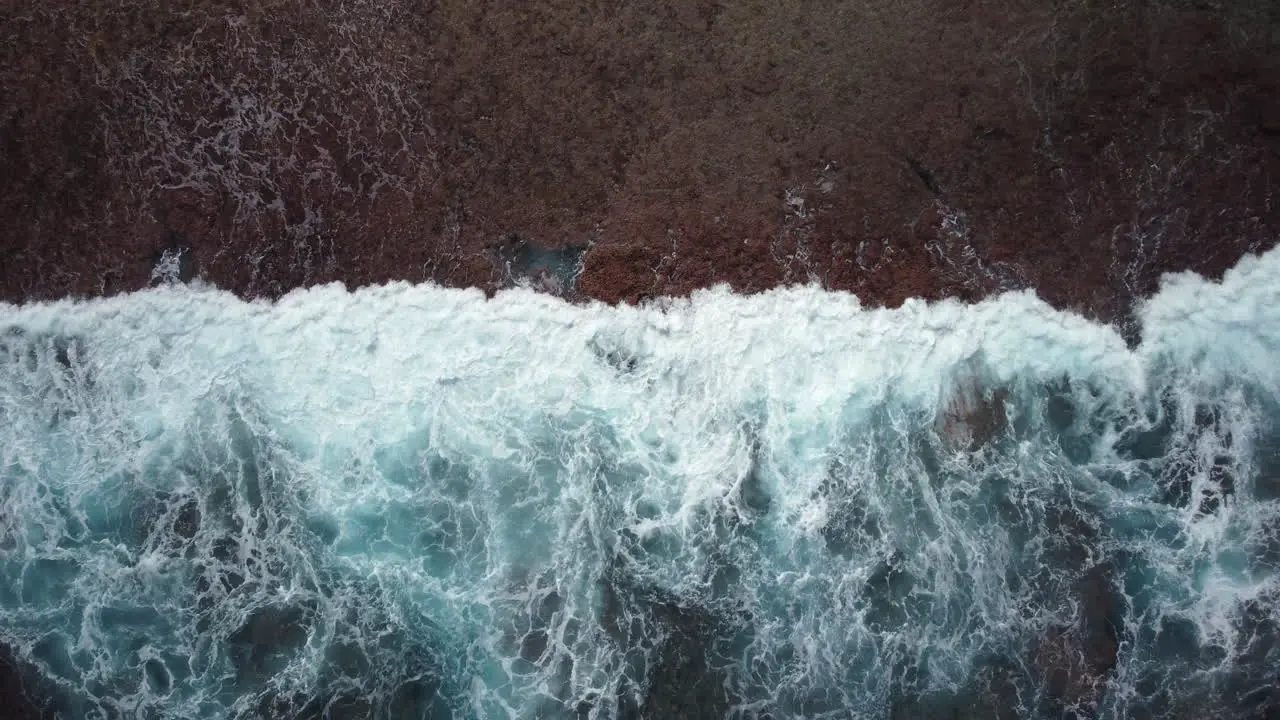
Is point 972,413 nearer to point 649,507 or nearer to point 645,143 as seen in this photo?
point 649,507

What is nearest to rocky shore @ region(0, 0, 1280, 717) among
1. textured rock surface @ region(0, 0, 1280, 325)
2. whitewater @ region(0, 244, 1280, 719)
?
textured rock surface @ region(0, 0, 1280, 325)

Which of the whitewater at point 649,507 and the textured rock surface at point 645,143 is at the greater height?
the textured rock surface at point 645,143

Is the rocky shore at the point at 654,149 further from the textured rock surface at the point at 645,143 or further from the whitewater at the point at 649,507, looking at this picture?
the whitewater at the point at 649,507

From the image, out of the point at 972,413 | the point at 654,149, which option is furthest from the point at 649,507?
the point at 654,149

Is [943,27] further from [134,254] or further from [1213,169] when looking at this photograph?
[134,254]

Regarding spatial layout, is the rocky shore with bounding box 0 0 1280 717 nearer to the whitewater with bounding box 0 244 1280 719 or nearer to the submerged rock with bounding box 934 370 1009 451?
the submerged rock with bounding box 934 370 1009 451

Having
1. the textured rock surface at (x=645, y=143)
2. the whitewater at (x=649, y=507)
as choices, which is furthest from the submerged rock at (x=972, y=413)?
the textured rock surface at (x=645, y=143)
